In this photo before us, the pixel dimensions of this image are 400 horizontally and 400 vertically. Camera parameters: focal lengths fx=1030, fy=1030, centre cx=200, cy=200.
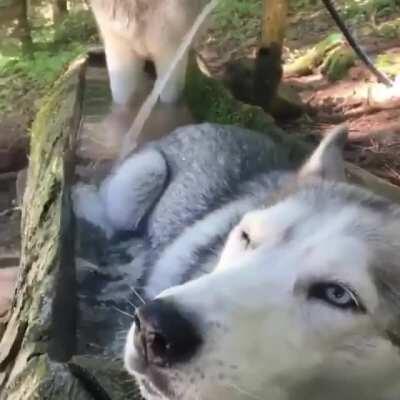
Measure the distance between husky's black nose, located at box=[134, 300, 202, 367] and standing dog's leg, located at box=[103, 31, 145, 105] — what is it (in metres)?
4.38

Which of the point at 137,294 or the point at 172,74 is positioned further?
the point at 172,74

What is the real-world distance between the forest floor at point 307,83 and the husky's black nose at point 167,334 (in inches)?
187

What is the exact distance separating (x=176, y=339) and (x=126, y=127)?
12.6 ft

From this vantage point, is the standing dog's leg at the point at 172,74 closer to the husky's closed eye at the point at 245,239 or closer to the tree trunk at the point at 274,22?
the tree trunk at the point at 274,22

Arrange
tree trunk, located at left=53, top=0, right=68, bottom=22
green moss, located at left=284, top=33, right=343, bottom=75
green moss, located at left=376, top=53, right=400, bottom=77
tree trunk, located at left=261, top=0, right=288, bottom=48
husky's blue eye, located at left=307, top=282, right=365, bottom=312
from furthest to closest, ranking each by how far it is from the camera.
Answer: tree trunk, located at left=53, top=0, right=68, bottom=22 < green moss, located at left=284, top=33, right=343, bottom=75 < green moss, located at left=376, top=53, right=400, bottom=77 < tree trunk, located at left=261, top=0, right=288, bottom=48 < husky's blue eye, located at left=307, top=282, right=365, bottom=312

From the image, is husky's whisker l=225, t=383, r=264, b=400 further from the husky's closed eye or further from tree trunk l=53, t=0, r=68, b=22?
tree trunk l=53, t=0, r=68, b=22

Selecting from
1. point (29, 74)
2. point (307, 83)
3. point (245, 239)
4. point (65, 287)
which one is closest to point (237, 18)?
point (29, 74)

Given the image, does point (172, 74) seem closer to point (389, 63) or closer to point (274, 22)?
point (274, 22)

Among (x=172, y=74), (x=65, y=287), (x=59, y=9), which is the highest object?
(x=65, y=287)

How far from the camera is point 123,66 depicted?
7.19 metres

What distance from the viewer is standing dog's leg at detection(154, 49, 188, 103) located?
701 centimetres

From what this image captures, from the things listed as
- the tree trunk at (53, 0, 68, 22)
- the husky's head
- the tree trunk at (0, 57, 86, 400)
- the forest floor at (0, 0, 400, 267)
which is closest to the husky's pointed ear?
the husky's head

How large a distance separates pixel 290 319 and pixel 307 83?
771 centimetres

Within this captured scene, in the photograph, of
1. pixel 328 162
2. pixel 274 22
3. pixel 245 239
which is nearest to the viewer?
pixel 245 239
